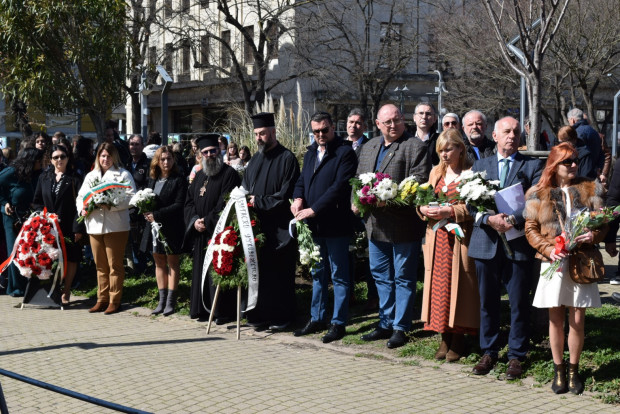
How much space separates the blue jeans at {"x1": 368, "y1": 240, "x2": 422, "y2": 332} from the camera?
8.42m

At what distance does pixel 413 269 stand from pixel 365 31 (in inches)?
1195

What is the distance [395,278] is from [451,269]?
795 millimetres

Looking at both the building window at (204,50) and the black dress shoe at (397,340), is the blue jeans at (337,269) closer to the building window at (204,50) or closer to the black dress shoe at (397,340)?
the black dress shoe at (397,340)

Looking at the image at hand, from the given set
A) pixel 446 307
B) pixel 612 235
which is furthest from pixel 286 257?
pixel 612 235

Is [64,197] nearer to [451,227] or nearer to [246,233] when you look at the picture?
[246,233]

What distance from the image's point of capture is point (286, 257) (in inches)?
382

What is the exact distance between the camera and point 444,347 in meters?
7.94

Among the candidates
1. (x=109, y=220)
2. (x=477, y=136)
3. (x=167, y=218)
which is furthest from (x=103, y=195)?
(x=477, y=136)

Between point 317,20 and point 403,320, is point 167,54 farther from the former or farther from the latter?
point 403,320

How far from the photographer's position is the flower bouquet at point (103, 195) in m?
10.9

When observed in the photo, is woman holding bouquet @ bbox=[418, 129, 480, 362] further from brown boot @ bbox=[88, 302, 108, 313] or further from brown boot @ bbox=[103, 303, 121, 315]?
brown boot @ bbox=[88, 302, 108, 313]

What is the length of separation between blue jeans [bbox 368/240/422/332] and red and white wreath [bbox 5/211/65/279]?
4.89m

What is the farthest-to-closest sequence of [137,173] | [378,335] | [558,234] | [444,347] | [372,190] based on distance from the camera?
[137,173]
[378,335]
[372,190]
[444,347]
[558,234]

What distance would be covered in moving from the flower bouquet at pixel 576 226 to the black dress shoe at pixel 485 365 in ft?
3.57
